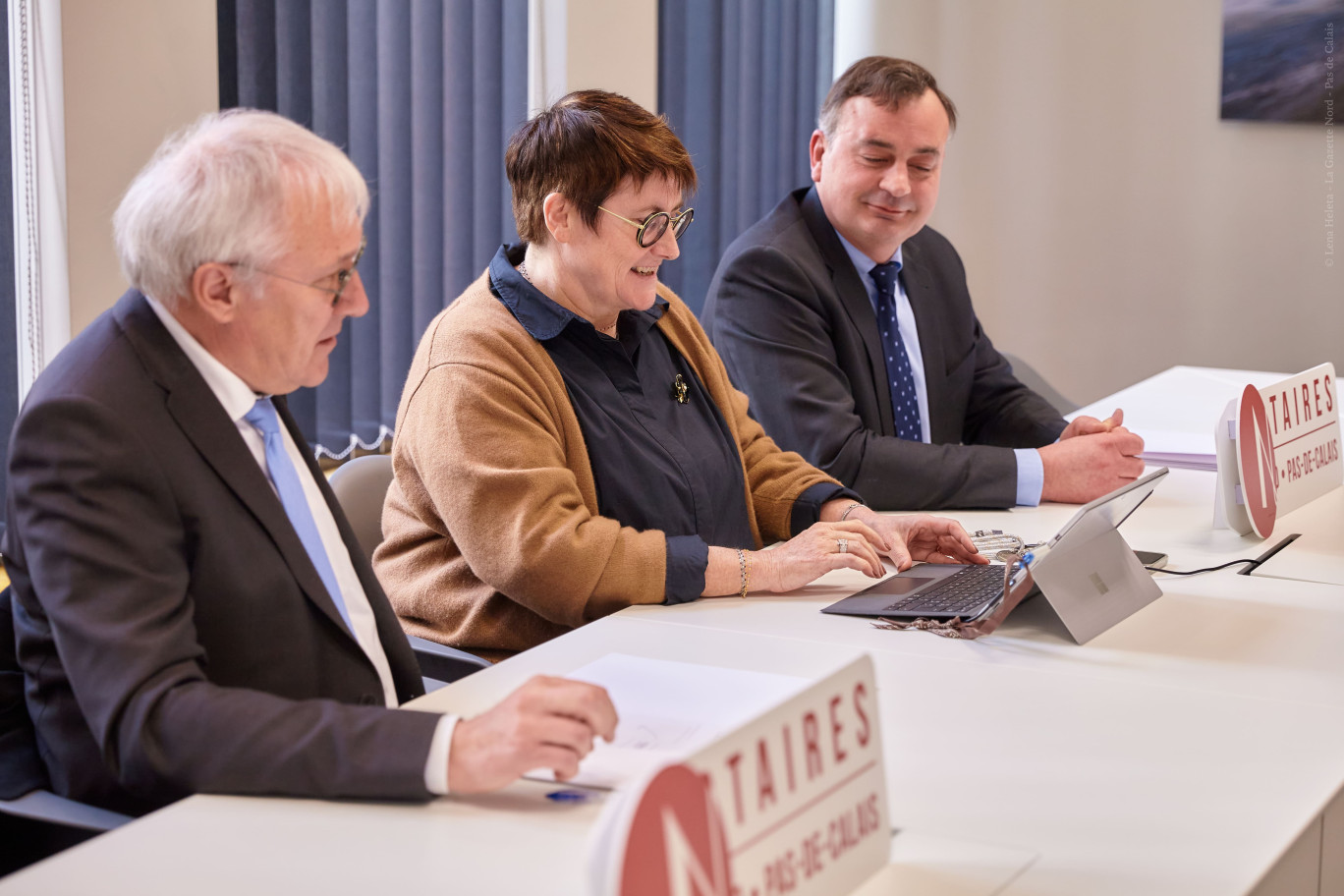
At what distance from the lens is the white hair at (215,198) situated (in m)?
1.22

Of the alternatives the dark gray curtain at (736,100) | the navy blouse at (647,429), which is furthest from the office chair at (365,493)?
the dark gray curtain at (736,100)

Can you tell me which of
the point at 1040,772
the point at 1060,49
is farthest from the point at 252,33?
the point at 1060,49

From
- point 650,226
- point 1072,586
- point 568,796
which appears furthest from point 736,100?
point 568,796

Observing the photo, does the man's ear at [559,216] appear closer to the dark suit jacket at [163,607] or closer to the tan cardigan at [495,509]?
the tan cardigan at [495,509]

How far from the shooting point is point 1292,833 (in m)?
1.07

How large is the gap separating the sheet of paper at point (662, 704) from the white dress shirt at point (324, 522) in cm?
9

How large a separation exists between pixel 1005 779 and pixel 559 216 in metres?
1.04

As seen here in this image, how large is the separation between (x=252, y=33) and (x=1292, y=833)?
3152mm

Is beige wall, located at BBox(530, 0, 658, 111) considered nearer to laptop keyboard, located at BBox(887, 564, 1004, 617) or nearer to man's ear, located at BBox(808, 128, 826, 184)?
man's ear, located at BBox(808, 128, 826, 184)

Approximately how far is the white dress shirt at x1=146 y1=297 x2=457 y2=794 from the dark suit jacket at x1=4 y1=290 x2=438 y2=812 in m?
0.02

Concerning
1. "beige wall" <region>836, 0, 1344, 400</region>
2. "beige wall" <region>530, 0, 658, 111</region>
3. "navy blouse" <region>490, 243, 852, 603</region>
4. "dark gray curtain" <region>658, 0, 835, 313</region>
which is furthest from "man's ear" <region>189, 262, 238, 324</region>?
"beige wall" <region>836, 0, 1344, 400</region>

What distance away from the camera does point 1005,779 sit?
3.83 ft

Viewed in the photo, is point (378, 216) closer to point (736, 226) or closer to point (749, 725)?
point (736, 226)

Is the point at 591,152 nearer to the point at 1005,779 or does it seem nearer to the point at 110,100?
the point at 1005,779
